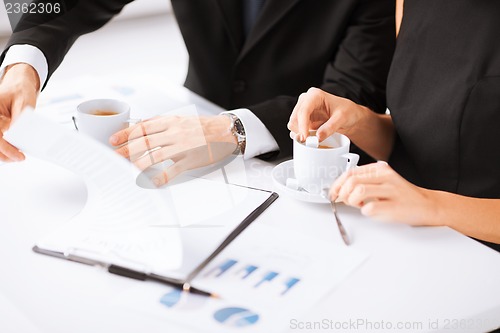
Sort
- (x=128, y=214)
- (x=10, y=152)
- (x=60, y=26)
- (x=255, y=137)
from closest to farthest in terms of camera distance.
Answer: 1. (x=128, y=214)
2. (x=10, y=152)
3. (x=255, y=137)
4. (x=60, y=26)

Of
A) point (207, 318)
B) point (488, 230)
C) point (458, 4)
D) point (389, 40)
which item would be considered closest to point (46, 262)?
point (207, 318)

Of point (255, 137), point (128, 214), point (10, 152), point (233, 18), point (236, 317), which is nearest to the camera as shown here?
point (236, 317)

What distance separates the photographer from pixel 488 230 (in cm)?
86

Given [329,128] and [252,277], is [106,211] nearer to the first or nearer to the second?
[252,277]

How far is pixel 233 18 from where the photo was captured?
136cm

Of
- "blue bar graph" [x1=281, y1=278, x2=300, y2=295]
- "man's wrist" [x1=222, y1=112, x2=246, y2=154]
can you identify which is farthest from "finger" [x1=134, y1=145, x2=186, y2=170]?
"blue bar graph" [x1=281, y1=278, x2=300, y2=295]

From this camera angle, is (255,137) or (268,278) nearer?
(268,278)

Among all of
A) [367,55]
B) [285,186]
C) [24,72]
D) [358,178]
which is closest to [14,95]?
[24,72]

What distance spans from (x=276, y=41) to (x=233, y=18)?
0.12 m

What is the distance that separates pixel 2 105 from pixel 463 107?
0.74 metres

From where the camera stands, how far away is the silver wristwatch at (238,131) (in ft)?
3.29

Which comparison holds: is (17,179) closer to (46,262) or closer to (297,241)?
(46,262)

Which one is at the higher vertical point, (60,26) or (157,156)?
(60,26)

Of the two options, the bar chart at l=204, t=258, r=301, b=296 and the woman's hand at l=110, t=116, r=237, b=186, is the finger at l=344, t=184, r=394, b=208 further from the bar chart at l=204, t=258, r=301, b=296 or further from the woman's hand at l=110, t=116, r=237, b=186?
the woman's hand at l=110, t=116, r=237, b=186
